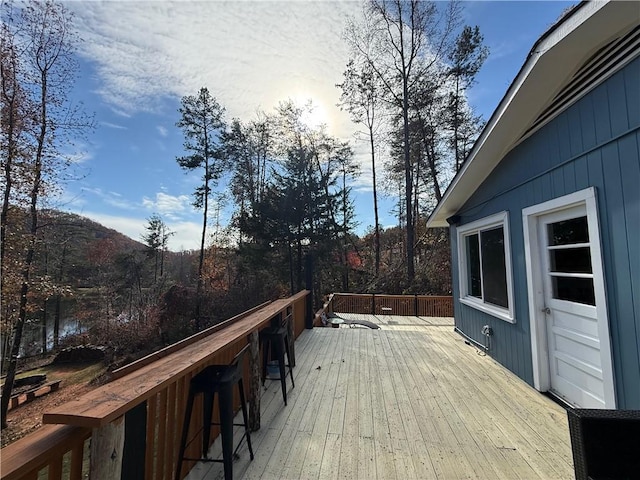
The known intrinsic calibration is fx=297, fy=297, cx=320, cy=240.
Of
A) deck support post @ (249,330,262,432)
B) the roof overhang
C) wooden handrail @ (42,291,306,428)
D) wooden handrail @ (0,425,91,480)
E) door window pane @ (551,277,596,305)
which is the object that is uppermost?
the roof overhang

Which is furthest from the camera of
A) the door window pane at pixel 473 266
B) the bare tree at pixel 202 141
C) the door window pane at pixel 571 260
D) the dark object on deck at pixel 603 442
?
the bare tree at pixel 202 141

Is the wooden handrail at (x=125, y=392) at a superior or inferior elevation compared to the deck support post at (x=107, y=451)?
superior

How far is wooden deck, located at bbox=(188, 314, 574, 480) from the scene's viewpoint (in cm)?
202

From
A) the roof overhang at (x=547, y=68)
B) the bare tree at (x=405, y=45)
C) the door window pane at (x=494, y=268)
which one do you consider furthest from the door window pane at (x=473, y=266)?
the bare tree at (x=405, y=45)

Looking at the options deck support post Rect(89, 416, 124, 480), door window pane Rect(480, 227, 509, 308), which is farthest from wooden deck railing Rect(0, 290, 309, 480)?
door window pane Rect(480, 227, 509, 308)

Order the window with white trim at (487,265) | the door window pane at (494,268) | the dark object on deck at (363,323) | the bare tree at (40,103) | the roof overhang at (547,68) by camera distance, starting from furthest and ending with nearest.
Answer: the bare tree at (40,103), the dark object on deck at (363,323), the door window pane at (494,268), the window with white trim at (487,265), the roof overhang at (547,68)

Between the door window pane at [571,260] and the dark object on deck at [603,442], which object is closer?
the dark object on deck at [603,442]

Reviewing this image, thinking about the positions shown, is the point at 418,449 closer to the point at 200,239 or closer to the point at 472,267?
the point at 472,267

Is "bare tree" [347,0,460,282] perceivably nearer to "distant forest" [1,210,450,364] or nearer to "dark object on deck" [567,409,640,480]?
"distant forest" [1,210,450,364]

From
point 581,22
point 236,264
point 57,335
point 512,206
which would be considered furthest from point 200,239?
point 581,22

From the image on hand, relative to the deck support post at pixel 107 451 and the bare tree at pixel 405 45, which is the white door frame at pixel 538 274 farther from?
the bare tree at pixel 405 45

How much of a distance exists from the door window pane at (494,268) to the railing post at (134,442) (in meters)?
4.18

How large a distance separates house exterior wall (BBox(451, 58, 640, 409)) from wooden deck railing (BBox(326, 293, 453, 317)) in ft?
18.6

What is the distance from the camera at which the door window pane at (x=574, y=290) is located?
2.57 m
